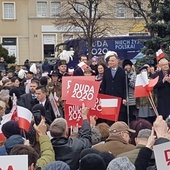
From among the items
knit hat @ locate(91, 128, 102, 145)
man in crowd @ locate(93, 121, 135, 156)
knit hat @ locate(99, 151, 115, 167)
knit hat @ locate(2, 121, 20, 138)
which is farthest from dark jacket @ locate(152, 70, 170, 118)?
knit hat @ locate(99, 151, 115, 167)

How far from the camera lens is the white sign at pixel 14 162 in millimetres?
5105

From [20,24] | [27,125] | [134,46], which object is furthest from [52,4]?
[27,125]

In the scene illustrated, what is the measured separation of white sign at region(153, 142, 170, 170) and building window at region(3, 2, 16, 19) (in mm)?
52641

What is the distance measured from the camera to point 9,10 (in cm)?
5706

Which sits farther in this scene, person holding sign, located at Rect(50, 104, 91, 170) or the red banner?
the red banner

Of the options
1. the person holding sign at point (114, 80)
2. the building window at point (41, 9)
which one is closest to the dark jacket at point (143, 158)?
the person holding sign at point (114, 80)

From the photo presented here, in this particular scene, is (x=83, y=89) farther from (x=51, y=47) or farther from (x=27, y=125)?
(x=51, y=47)

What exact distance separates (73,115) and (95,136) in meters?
2.09

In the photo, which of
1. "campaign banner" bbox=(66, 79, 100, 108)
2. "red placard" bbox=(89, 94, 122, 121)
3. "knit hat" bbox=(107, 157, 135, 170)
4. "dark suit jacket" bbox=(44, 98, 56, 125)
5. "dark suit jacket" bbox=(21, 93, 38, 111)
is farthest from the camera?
"dark suit jacket" bbox=(21, 93, 38, 111)

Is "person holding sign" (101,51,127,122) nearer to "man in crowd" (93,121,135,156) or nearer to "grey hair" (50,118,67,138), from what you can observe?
"man in crowd" (93,121,135,156)

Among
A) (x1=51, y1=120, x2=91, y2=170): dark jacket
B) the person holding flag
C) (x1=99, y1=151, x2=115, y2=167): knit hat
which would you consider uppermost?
(x1=99, y1=151, x2=115, y2=167): knit hat

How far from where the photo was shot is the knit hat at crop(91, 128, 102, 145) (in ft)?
24.8

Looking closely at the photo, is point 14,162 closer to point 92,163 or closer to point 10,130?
point 92,163

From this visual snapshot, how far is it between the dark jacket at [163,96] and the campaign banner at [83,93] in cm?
284
